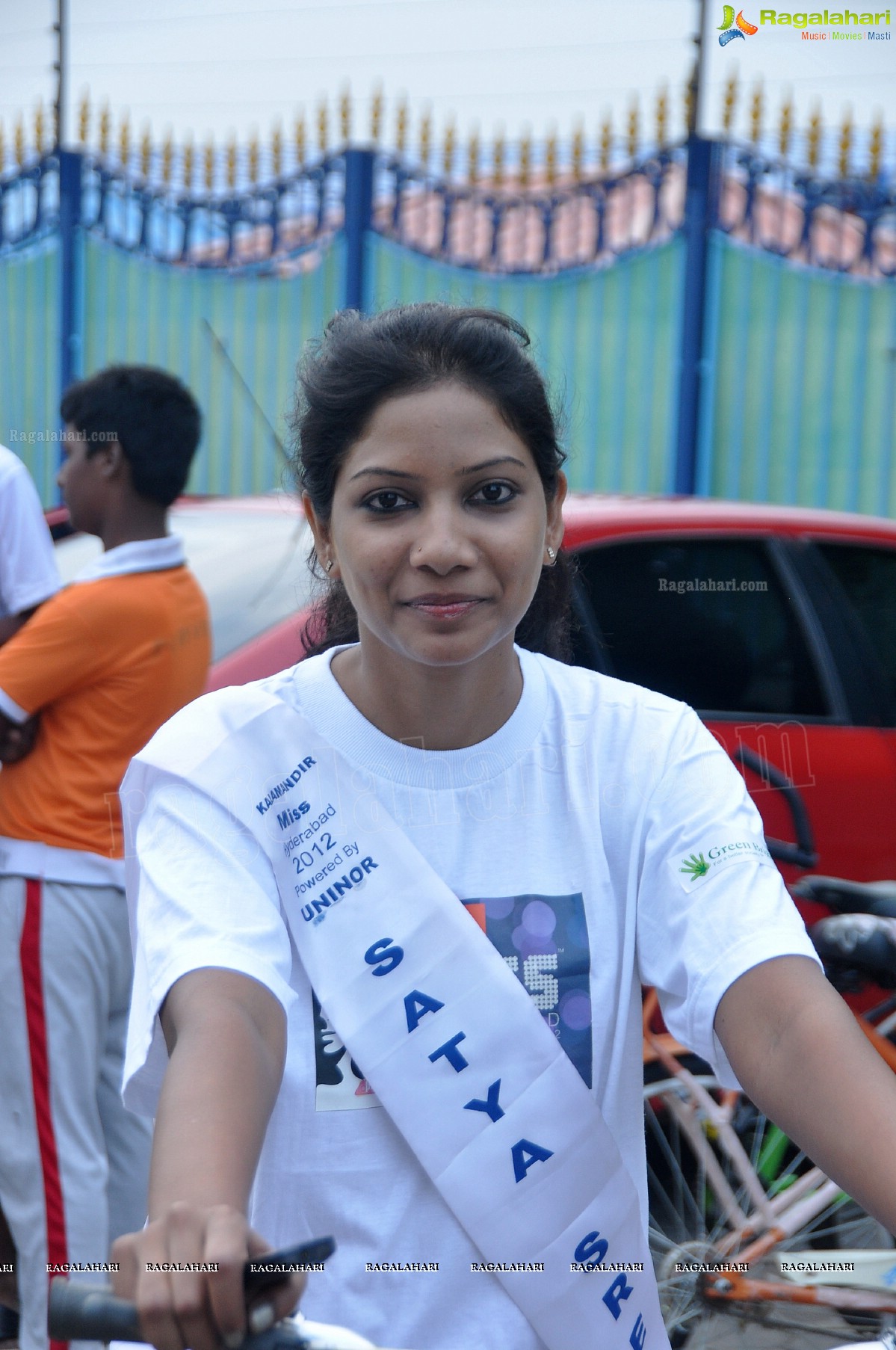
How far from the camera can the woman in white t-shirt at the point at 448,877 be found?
3.91 ft

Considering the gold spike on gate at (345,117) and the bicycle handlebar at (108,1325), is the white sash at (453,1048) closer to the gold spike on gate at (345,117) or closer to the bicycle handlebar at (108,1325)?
the bicycle handlebar at (108,1325)

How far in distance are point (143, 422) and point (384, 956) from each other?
78.8 inches

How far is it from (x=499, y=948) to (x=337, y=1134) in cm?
22

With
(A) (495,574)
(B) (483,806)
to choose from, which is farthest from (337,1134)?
(A) (495,574)

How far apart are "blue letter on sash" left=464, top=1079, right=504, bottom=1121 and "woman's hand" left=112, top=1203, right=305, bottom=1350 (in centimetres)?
42

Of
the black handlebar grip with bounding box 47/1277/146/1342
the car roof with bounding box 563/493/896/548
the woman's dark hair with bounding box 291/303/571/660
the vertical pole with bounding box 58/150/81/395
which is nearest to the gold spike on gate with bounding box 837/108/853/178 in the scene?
the car roof with bounding box 563/493/896/548

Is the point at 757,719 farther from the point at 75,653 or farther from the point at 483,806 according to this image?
the point at 483,806

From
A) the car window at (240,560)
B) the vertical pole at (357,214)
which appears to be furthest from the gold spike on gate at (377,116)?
the car window at (240,560)

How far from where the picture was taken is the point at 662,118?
6297mm

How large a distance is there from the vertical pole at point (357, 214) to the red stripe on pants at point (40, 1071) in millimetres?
4662

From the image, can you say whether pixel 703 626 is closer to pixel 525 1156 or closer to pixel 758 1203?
pixel 758 1203

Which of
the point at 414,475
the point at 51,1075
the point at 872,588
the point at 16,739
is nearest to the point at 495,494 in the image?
the point at 414,475

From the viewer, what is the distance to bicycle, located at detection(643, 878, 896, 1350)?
8.67 feet

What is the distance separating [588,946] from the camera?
1.31 metres
